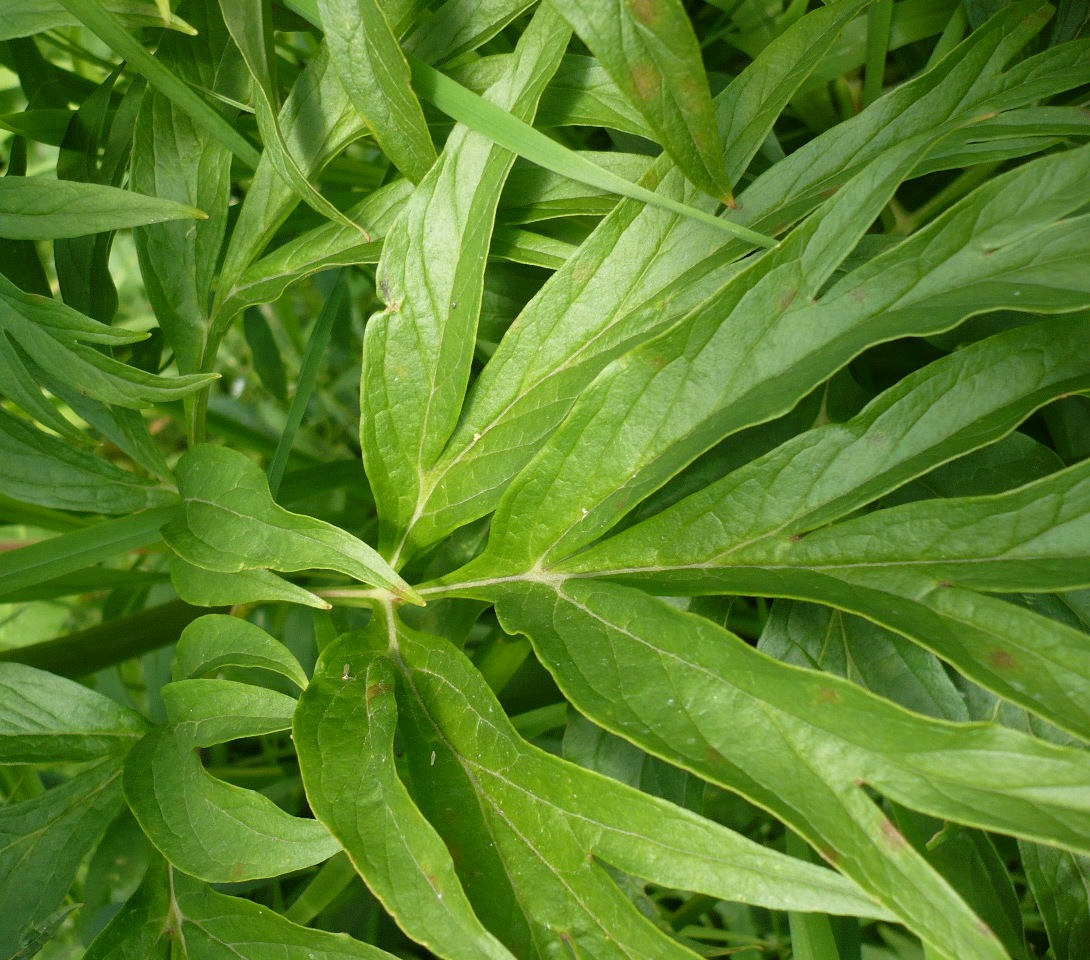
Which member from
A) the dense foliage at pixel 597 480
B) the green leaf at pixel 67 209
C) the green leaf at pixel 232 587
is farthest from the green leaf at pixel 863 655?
the green leaf at pixel 67 209

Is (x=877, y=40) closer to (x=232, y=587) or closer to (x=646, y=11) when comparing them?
(x=646, y=11)

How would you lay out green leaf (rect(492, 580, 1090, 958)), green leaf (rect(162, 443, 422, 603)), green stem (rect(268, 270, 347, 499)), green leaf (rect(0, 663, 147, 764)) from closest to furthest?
green leaf (rect(492, 580, 1090, 958)), green leaf (rect(162, 443, 422, 603)), green leaf (rect(0, 663, 147, 764)), green stem (rect(268, 270, 347, 499))

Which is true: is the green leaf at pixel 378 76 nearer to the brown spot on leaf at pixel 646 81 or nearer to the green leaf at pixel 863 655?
the brown spot on leaf at pixel 646 81

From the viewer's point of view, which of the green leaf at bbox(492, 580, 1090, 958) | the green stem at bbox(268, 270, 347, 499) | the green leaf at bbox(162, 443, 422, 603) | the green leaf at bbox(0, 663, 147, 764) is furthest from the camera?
the green stem at bbox(268, 270, 347, 499)

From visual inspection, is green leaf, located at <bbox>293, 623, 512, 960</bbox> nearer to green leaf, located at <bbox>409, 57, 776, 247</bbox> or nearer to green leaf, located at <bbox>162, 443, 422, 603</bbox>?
green leaf, located at <bbox>162, 443, 422, 603</bbox>

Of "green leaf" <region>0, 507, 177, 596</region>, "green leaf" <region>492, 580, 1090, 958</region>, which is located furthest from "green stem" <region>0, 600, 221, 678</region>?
"green leaf" <region>492, 580, 1090, 958</region>

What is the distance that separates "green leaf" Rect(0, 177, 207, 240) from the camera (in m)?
0.67

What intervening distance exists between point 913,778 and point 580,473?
0.28 meters

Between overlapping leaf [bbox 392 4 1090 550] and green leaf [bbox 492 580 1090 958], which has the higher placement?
overlapping leaf [bbox 392 4 1090 550]

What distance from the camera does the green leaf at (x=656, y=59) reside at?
489mm

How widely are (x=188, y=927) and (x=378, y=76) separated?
0.66m

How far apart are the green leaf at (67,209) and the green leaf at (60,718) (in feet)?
1.16

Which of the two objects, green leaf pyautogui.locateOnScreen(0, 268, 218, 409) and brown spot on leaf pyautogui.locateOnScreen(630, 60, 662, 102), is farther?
green leaf pyautogui.locateOnScreen(0, 268, 218, 409)

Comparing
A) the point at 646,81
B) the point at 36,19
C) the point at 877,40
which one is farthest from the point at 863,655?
the point at 36,19
